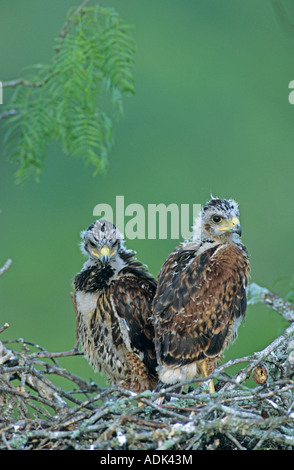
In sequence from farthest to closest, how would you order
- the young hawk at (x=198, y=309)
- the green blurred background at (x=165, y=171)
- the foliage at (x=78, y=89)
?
the green blurred background at (x=165, y=171), the foliage at (x=78, y=89), the young hawk at (x=198, y=309)

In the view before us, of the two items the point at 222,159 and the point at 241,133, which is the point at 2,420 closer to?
the point at 222,159

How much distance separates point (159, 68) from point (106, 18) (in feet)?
30.5

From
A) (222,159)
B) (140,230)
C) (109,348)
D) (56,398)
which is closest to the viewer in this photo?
(56,398)

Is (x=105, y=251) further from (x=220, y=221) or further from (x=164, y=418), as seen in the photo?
(x=164, y=418)

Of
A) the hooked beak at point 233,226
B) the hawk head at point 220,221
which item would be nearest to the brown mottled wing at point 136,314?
the hawk head at point 220,221

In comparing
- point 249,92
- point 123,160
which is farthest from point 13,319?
point 249,92

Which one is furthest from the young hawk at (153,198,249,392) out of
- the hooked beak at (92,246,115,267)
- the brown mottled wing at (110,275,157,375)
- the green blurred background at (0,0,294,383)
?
the green blurred background at (0,0,294,383)

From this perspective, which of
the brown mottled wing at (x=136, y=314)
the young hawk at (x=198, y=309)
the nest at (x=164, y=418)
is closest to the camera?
the nest at (x=164, y=418)

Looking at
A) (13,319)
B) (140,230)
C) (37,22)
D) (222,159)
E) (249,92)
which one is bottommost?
(13,319)

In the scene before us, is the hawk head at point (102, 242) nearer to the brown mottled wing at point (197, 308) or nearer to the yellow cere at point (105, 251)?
the yellow cere at point (105, 251)

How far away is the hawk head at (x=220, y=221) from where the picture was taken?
17.7ft

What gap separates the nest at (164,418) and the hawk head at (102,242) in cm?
87

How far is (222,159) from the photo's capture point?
45.5ft

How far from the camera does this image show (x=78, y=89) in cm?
562
